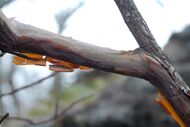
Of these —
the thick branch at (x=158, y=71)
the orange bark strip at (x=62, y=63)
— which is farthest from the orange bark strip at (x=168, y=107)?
the orange bark strip at (x=62, y=63)

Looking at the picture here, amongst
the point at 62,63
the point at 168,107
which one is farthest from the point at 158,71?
the point at 62,63

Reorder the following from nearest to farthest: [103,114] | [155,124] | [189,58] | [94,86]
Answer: [155,124], [103,114], [189,58], [94,86]

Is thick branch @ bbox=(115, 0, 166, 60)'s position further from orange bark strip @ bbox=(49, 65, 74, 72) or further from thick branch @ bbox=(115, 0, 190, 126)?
orange bark strip @ bbox=(49, 65, 74, 72)

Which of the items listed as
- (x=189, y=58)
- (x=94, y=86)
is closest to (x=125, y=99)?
(x=189, y=58)

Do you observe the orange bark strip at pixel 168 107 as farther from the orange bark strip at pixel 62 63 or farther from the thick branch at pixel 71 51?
the orange bark strip at pixel 62 63

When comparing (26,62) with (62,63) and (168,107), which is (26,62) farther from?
(168,107)

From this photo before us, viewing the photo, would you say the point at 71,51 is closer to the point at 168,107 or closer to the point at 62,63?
the point at 62,63

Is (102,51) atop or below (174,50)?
below

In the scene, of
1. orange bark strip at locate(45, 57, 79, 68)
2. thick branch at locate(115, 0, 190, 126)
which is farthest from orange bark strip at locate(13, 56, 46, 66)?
thick branch at locate(115, 0, 190, 126)

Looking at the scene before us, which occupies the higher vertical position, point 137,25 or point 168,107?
Result: point 137,25

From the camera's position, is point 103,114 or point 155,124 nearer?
point 155,124

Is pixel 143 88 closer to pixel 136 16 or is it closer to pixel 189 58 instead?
pixel 189 58
